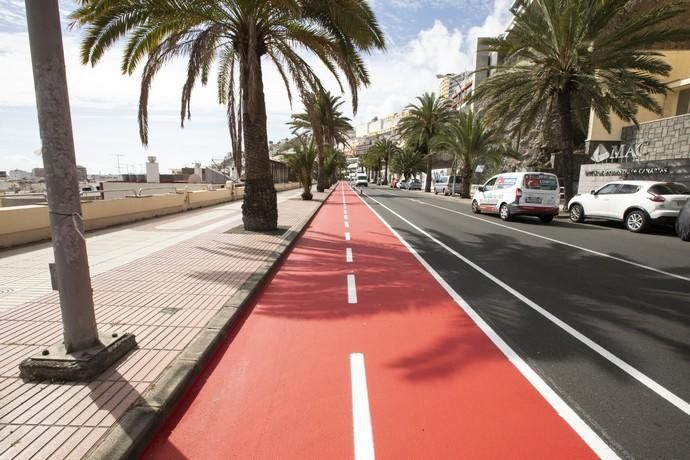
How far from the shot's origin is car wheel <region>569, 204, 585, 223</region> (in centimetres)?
1504

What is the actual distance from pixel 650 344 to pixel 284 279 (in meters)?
5.12

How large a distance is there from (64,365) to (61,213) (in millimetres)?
1258

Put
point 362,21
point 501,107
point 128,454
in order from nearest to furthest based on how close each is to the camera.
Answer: point 128,454
point 362,21
point 501,107

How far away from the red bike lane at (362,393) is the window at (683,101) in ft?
97.2

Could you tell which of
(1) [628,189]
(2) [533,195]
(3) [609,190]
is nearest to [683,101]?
(3) [609,190]

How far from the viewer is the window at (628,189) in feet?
41.2

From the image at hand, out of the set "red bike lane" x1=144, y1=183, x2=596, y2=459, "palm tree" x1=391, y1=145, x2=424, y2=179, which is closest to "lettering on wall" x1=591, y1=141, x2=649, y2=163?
"red bike lane" x1=144, y1=183, x2=596, y2=459

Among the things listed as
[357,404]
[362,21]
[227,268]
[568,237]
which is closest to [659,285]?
[568,237]

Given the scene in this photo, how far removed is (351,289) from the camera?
5977 mm

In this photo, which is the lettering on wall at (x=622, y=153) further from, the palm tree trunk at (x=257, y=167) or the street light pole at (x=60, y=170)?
the street light pole at (x=60, y=170)

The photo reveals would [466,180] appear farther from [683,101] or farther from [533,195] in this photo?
[533,195]

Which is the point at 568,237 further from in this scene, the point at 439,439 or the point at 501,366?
the point at 439,439

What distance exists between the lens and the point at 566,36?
50.0 ft

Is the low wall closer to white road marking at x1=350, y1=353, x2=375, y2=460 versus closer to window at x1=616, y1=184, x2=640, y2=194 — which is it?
white road marking at x1=350, y1=353, x2=375, y2=460
